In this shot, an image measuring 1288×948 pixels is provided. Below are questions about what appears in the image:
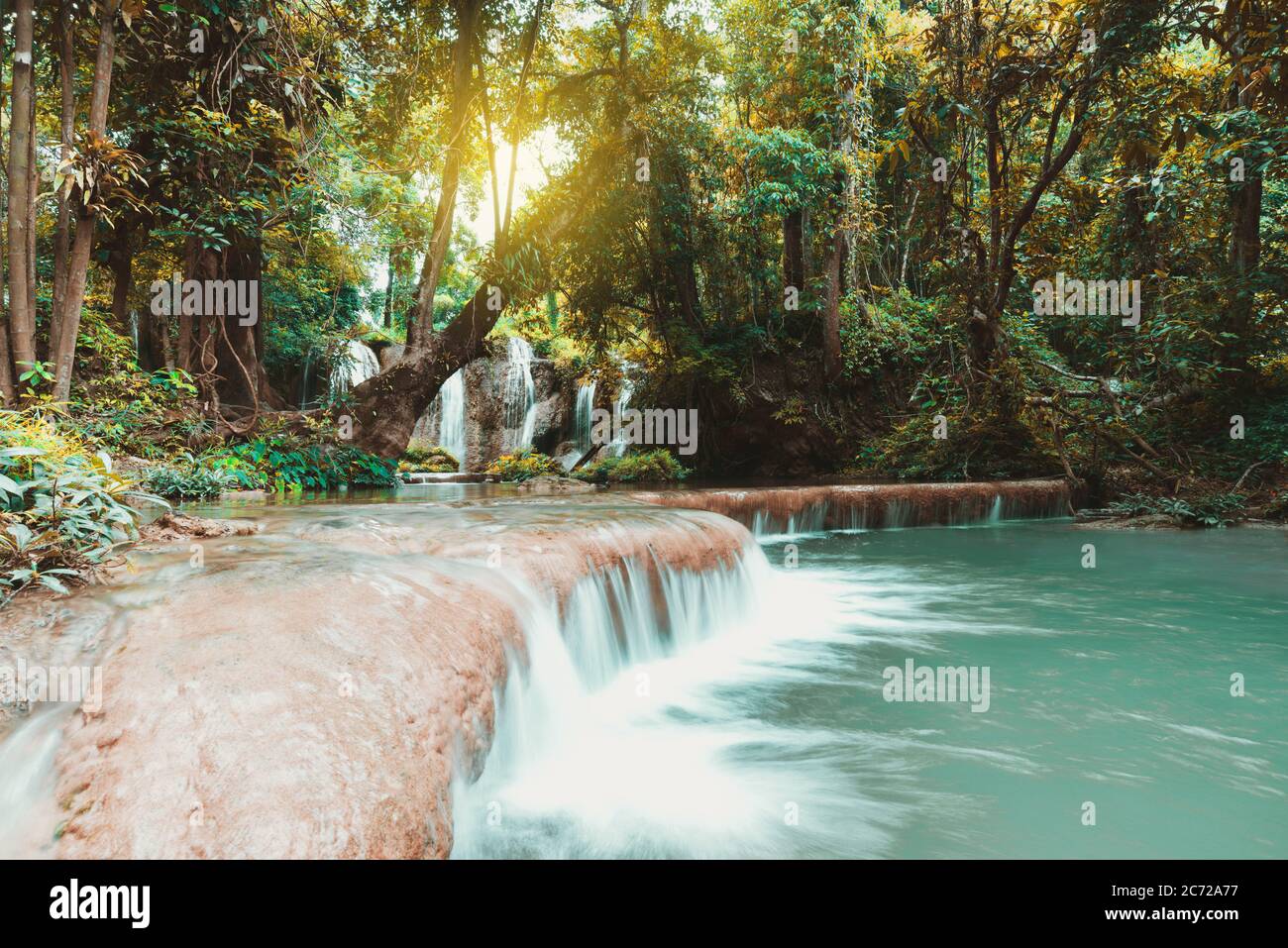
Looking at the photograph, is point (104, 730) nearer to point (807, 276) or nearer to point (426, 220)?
point (426, 220)

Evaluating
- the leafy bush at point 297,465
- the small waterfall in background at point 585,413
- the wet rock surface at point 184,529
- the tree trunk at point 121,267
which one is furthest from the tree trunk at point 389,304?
the wet rock surface at point 184,529

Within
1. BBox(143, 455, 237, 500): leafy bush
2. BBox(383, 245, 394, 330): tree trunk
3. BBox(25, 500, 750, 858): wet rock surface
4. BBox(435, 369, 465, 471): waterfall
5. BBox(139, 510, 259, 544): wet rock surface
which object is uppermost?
BBox(383, 245, 394, 330): tree trunk

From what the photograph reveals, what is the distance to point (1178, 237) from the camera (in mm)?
10477

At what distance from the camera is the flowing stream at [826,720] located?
2.50m

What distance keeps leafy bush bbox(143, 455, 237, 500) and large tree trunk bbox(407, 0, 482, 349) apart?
4.40m

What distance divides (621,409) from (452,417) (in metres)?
6.41

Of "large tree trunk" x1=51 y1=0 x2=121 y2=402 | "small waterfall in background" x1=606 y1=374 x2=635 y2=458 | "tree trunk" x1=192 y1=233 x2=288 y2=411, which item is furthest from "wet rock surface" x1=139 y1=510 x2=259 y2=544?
"small waterfall in background" x1=606 y1=374 x2=635 y2=458

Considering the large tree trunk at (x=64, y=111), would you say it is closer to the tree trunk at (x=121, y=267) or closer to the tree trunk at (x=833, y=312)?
the tree trunk at (x=121, y=267)

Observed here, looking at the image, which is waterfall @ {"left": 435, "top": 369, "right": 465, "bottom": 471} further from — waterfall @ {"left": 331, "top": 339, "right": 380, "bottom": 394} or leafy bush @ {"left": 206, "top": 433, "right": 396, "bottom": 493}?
leafy bush @ {"left": 206, "top": 433, "right": 396, "bottom": 493}

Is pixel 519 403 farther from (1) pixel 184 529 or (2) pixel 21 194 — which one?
(1) pixel 184 529

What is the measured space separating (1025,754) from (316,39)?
11.4 meters

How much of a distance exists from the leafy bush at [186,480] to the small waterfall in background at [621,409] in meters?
9.78

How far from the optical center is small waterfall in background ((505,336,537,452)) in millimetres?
19547

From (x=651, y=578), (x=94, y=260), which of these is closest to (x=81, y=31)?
(x=94, y=260)
